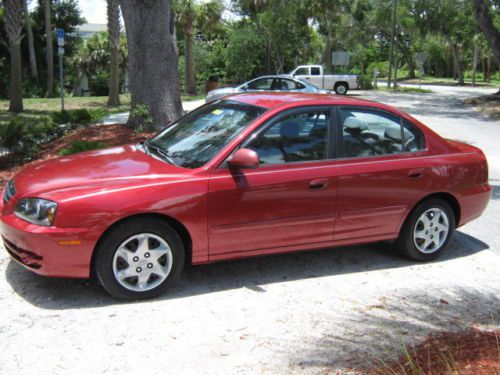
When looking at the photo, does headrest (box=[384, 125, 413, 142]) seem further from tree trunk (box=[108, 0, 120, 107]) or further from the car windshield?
tree trunk (box=[108, 0, 120, 107])

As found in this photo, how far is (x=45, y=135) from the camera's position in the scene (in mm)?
11141

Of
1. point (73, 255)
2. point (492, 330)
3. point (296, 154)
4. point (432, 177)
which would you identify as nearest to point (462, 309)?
point (492, 330)

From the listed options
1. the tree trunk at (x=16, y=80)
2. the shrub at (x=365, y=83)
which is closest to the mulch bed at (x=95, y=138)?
the tree trunk at (x=16, y=80)

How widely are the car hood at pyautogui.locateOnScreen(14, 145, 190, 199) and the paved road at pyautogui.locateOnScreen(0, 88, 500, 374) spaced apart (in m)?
0.86

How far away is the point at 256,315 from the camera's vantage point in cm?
434

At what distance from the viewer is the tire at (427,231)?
5531 millimetres

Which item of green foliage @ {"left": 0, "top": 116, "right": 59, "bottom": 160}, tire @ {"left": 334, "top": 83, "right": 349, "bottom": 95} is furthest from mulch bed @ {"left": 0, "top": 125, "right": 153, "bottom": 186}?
tire @ {"left": 334, "top": 83, "right": 349, "bottom": 95}

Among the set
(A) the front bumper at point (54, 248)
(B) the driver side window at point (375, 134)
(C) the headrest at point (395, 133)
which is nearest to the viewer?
(A) the front bumper at point (54, 248)

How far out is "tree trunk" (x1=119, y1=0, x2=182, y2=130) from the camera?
11.1 m

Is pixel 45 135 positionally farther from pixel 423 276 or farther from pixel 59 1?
pixel 59 1

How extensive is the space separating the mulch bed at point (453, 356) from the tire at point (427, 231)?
1530 mm

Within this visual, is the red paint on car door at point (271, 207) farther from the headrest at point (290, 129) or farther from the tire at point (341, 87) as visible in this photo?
the tire at point (341, 87)

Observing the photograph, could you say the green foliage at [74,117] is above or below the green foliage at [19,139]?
above

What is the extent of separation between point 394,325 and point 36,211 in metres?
2.78
